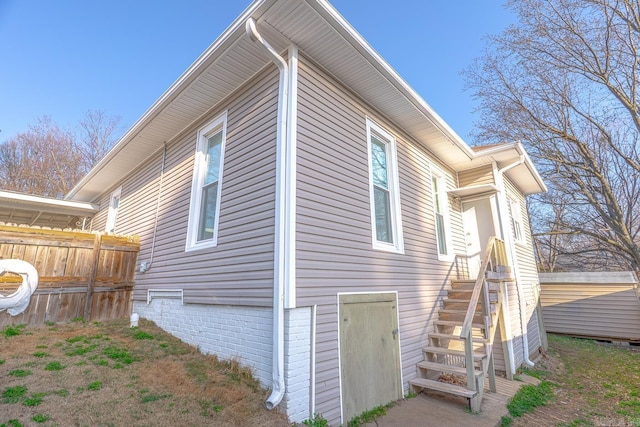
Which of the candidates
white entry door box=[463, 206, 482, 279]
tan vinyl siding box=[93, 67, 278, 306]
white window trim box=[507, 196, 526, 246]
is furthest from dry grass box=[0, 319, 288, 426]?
white window trim box=[507, 196, 526, 246]

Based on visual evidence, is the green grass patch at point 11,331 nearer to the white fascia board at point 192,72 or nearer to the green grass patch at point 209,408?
the green grass patch at point 209,408

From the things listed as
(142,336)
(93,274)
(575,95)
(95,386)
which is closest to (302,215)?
(95,386)

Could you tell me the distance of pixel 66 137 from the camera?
17.3 meters

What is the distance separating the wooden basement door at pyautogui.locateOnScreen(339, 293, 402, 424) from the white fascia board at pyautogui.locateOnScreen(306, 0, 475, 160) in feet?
10.6

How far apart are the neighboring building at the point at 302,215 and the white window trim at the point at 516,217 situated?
1898 millimetres

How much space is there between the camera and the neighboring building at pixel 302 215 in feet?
11.1

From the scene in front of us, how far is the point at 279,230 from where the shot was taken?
10.9 ft

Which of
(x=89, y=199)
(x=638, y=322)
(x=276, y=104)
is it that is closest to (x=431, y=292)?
(x=276, y=104)

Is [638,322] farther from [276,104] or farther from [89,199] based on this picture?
[89,199]

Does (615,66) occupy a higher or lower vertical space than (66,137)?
lower

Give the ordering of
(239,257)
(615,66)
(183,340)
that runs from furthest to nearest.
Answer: (615,66) → (183,340) → (239,257)

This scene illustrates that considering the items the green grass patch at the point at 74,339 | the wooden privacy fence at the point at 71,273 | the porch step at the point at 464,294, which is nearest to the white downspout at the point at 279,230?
the green grass patch at the point at 74,339

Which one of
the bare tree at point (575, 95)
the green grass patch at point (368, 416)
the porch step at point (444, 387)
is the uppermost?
the bare tree at point (575, 95)

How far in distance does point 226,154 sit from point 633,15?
34.0 feet
